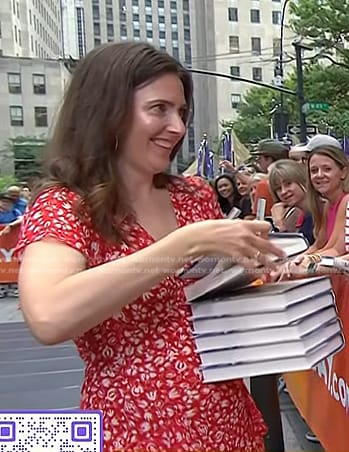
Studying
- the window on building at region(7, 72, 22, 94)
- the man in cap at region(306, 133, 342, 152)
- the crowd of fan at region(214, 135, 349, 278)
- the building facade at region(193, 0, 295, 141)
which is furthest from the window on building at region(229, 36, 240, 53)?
the man in cap at region(306, 133, 342, 152)

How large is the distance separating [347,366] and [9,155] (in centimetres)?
113

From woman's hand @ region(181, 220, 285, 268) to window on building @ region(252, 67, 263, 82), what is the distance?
0.43 meters

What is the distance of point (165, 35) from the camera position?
87cm

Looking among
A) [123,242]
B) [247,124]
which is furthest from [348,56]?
[123,242]

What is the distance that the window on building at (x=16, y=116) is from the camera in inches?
35.8

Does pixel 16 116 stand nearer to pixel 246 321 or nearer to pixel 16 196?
pixel 16 196

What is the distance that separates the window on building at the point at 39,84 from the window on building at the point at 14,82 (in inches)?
1.0

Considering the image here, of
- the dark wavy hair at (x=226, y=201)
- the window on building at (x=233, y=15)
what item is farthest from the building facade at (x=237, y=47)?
the dark wavy hair at (x=226, y=201)

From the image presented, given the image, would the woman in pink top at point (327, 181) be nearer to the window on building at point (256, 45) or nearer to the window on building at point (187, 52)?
the window on building at point (256, 45)

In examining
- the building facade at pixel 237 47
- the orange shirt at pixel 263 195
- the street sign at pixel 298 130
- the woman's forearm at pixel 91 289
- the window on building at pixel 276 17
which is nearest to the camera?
the woman's forearm at pixel 91 289

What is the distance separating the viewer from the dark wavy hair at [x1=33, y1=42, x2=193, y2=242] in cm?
69

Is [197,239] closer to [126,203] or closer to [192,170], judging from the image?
[126,203]

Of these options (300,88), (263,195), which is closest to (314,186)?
(263,195)

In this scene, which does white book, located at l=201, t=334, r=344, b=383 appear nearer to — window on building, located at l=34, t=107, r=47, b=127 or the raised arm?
the raised arm
